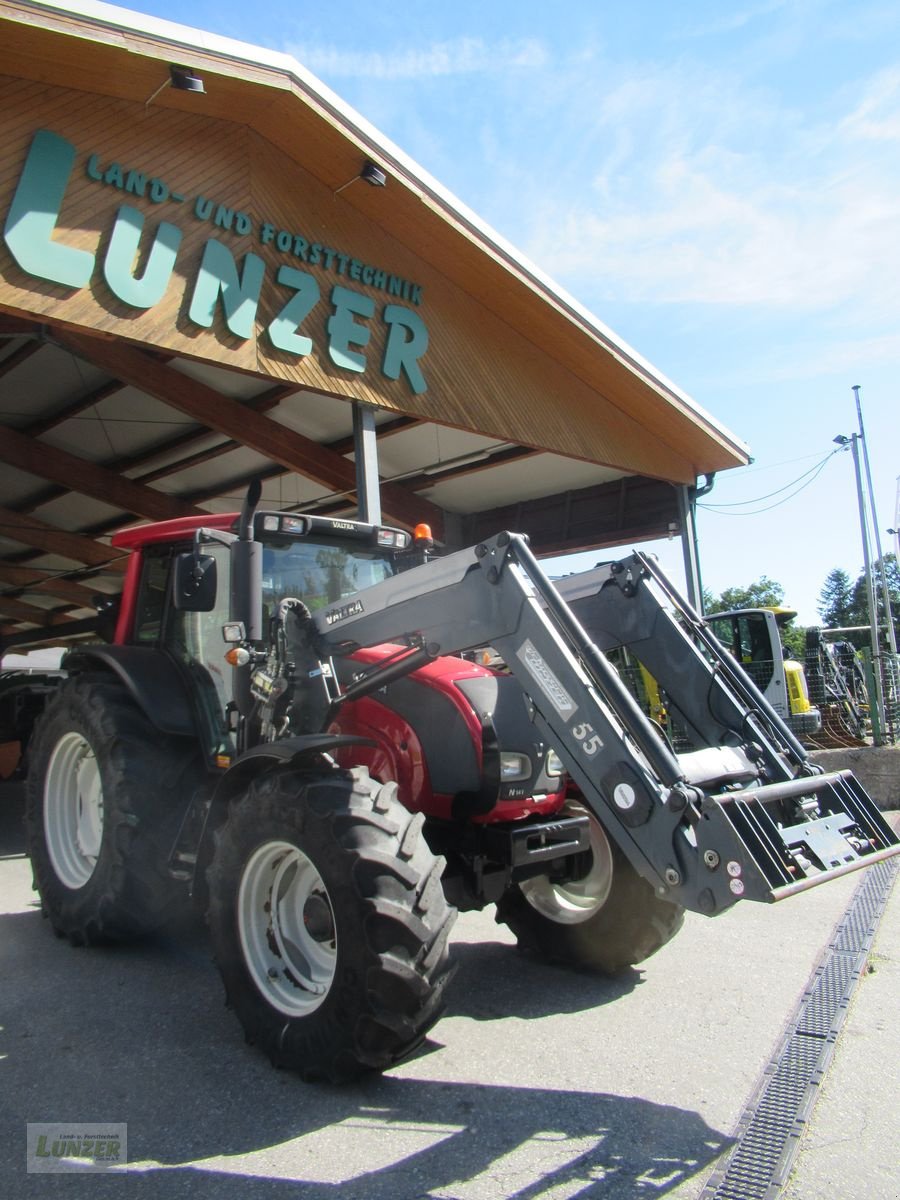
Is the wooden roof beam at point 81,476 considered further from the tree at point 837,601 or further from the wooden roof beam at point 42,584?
the tree at point 837,601

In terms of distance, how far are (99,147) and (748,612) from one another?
494 inches

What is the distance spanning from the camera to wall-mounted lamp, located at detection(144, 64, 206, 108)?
7387mm

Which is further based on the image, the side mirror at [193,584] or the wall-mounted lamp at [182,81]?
the wall-mounted lamp at [182,81]

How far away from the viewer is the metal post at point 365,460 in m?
9.30

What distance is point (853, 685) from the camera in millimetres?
16031

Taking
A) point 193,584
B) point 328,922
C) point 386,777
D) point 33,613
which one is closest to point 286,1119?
point 328,922

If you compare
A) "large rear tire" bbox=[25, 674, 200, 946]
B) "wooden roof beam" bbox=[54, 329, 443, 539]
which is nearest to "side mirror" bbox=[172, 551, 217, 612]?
"large rear tire" bbox=[25, 674, 200, 946]

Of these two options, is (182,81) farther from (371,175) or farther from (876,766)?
(876,766)

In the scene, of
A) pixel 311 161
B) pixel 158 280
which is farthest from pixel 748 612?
pixel 158 280

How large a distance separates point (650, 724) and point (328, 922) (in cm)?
144

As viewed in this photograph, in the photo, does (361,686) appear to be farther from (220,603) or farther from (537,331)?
(537,331)

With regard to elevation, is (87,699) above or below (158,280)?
below

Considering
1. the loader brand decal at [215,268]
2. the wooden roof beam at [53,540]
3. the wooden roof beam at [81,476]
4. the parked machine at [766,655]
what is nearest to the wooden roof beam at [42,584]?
the wooden roof beam at [53,540]

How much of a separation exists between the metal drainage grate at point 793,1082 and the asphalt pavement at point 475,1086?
0.05 meters
